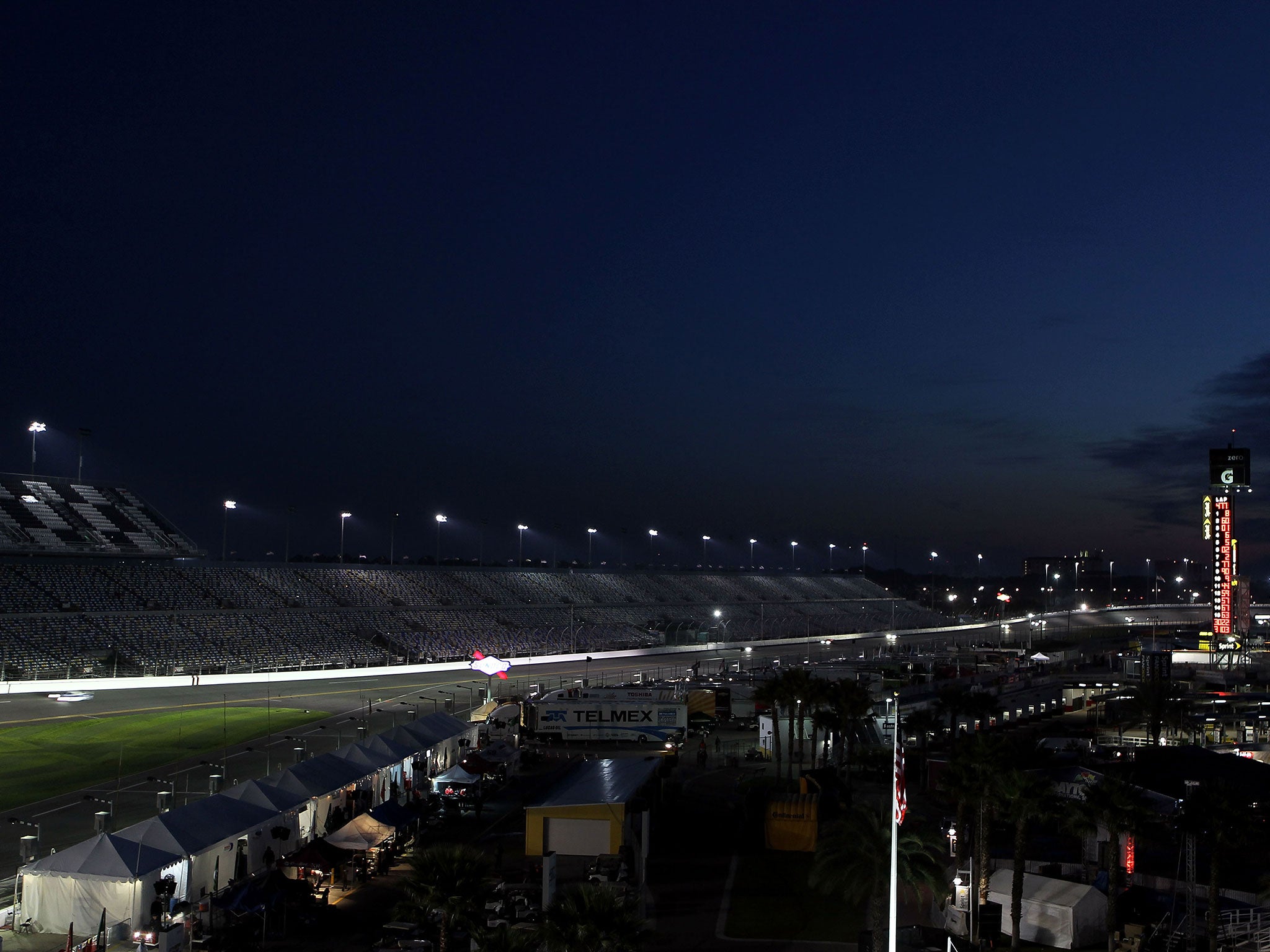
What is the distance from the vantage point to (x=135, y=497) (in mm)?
96000

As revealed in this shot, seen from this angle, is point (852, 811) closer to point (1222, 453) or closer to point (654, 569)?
point (1222, 453)

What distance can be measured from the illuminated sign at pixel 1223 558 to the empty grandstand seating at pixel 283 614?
50.3m

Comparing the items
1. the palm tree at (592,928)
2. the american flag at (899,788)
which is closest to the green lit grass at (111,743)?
the palm tree at (592,928)

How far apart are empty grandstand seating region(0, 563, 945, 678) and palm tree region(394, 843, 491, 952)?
52.6 meters

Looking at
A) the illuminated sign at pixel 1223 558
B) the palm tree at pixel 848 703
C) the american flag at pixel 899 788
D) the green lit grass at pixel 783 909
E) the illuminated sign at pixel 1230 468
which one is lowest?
the green lit grass at pixel 783 909

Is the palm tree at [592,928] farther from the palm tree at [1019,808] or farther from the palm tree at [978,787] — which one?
the palm tree at [978,787]

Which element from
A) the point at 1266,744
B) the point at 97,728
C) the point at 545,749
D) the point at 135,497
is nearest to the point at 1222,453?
the point at 1266,744

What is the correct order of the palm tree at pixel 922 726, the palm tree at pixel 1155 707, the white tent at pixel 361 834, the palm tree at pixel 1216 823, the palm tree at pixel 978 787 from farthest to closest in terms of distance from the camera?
the palm tree at pixel 1155 707
the palm tree at pixel 922 726
the white tent at pixel 361 834
the palm tree at pixel 978 787
the palm tree at pixel 1216 823

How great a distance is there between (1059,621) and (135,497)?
6314 inches

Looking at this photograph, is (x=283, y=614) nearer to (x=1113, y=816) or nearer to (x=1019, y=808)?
(x=1019, y=808)

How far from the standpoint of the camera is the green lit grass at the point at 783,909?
25.5m

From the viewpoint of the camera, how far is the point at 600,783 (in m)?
32.1

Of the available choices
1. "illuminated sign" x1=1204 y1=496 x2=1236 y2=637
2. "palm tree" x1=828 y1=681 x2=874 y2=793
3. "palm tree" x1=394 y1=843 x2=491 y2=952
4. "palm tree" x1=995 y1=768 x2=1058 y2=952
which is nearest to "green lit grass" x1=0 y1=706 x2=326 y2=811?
"palm tree" x1=394 y1=843 x2=491 y2=952

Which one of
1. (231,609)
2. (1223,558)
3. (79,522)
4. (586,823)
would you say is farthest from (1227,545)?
(79,522)
